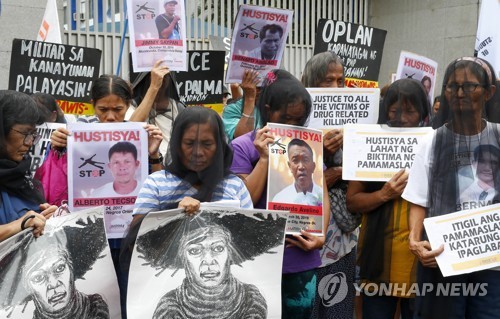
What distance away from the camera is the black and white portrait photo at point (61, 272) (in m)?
3.57

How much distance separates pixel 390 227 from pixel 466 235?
0.77 meters

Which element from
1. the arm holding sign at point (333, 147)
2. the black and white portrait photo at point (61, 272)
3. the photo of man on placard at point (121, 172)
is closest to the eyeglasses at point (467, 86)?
the arm holding sign at point (333, 147)

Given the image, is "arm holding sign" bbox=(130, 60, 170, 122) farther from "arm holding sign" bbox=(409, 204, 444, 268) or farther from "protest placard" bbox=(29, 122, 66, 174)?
"arm holding sign" bbox=(409, 204, 444, 268)

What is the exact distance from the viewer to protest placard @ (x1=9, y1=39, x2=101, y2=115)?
658 centimetres

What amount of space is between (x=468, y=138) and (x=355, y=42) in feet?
9.10

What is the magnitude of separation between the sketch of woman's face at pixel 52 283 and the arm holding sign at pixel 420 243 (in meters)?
1.67

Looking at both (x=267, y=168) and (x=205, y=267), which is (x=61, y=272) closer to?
(x=205, y=267)

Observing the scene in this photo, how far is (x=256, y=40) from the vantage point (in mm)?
6164

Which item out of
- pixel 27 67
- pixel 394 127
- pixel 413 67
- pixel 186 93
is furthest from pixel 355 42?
pixel 27 67

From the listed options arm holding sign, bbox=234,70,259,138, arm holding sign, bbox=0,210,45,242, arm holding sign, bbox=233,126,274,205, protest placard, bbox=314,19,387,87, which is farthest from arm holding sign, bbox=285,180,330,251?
protest placard, bbox=314,19,387,87

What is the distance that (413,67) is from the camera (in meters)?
6.76

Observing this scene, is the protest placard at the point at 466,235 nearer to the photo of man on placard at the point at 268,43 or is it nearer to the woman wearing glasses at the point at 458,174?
the woman wearing glasses at the point at 458,174

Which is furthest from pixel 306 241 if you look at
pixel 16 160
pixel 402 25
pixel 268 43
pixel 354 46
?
pixel 402 25

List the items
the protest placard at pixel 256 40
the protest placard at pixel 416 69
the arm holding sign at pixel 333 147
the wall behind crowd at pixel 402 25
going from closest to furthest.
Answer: the arm holding sign at pixel 333 147, the protest placard at pixel 256 40, the protest placard at pixel 416 69, the wall behind crowd at pixel 402 25
